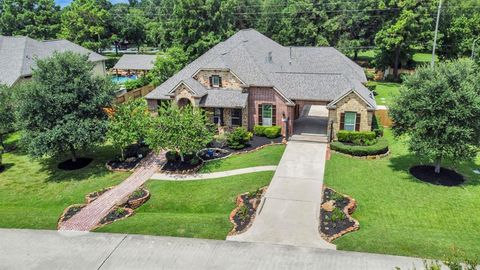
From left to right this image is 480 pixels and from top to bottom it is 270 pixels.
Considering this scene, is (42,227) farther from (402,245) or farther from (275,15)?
(275,15)

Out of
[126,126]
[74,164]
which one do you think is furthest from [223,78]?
[74,164]

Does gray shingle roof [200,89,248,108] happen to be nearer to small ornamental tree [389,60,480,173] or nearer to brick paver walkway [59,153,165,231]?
brick paver walkway [59,153,165,231]

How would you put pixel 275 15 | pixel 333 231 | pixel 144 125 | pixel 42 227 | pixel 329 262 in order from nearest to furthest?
pixel 329 262
pixel 333 231
pixel 42 227
pixel 144 125
pixel 275 15

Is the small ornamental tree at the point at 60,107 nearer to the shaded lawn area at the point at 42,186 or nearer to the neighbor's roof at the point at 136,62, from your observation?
the shaded lawn area at the point at 42,186

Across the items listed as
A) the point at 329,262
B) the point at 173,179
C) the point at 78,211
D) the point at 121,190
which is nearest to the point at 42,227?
the point at 78,211

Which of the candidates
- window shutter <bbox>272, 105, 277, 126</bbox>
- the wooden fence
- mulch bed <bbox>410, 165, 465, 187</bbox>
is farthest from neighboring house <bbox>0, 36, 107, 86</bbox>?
mulch bed <bbox>410, 165, 465, 187</bbox>

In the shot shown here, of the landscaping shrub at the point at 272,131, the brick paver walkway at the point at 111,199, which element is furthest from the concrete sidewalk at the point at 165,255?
the landscaping shrub at the point at 272,131
